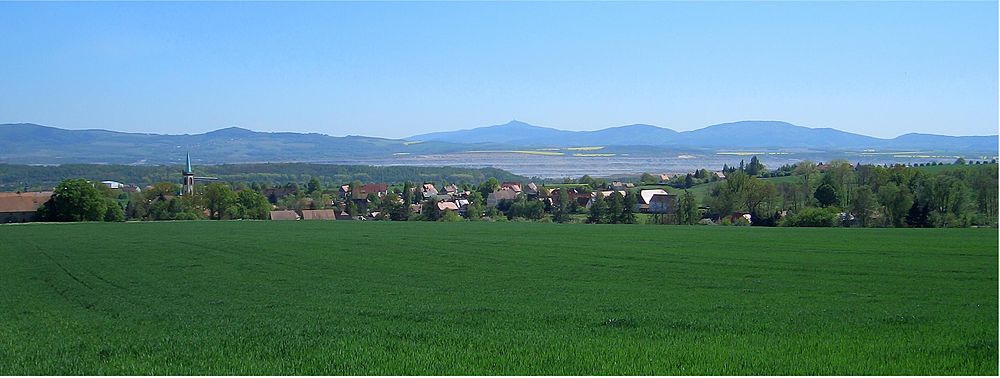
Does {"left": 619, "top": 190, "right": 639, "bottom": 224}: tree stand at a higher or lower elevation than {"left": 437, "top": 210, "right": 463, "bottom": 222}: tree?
higher

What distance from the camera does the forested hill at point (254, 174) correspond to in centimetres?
9662

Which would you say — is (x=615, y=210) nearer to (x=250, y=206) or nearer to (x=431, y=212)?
(x=431, y=212)

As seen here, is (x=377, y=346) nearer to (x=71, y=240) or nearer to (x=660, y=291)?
(x=660, y=291)

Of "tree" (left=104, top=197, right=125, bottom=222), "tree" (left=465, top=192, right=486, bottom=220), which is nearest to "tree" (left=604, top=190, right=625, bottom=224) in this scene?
"tree" (left=465, top=192, right=486, bottom=220)

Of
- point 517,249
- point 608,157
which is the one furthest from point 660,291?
point 608,157

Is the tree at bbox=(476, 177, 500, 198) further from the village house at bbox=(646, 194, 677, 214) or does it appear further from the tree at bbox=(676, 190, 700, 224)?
the tree at bbox=(676, 190, 700, 224)

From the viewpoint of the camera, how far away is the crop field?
27.4ft

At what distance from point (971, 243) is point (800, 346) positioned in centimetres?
2470

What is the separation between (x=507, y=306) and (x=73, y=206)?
4872cm

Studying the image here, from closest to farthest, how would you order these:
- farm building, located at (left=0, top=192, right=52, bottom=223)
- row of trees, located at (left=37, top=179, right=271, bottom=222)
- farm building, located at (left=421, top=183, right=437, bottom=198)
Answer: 1. row of trees, located at (left=37, top=179, right=271, bottom=222)
2. farm building, located at (left=0, top=192, right=52, bottom=223)
3. farm building, located at (left=421, top=183, right=437, bottom=198)

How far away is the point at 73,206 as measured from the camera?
5462cm

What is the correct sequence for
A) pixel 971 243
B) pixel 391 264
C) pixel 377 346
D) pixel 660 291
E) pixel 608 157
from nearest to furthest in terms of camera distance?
pixel 377 346
pixel 660 291
pixel 391 264
pixel 971 243
pixel 608 157

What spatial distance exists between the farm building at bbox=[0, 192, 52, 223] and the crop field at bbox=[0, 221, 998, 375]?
82.7ft

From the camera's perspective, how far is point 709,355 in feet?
28.1
